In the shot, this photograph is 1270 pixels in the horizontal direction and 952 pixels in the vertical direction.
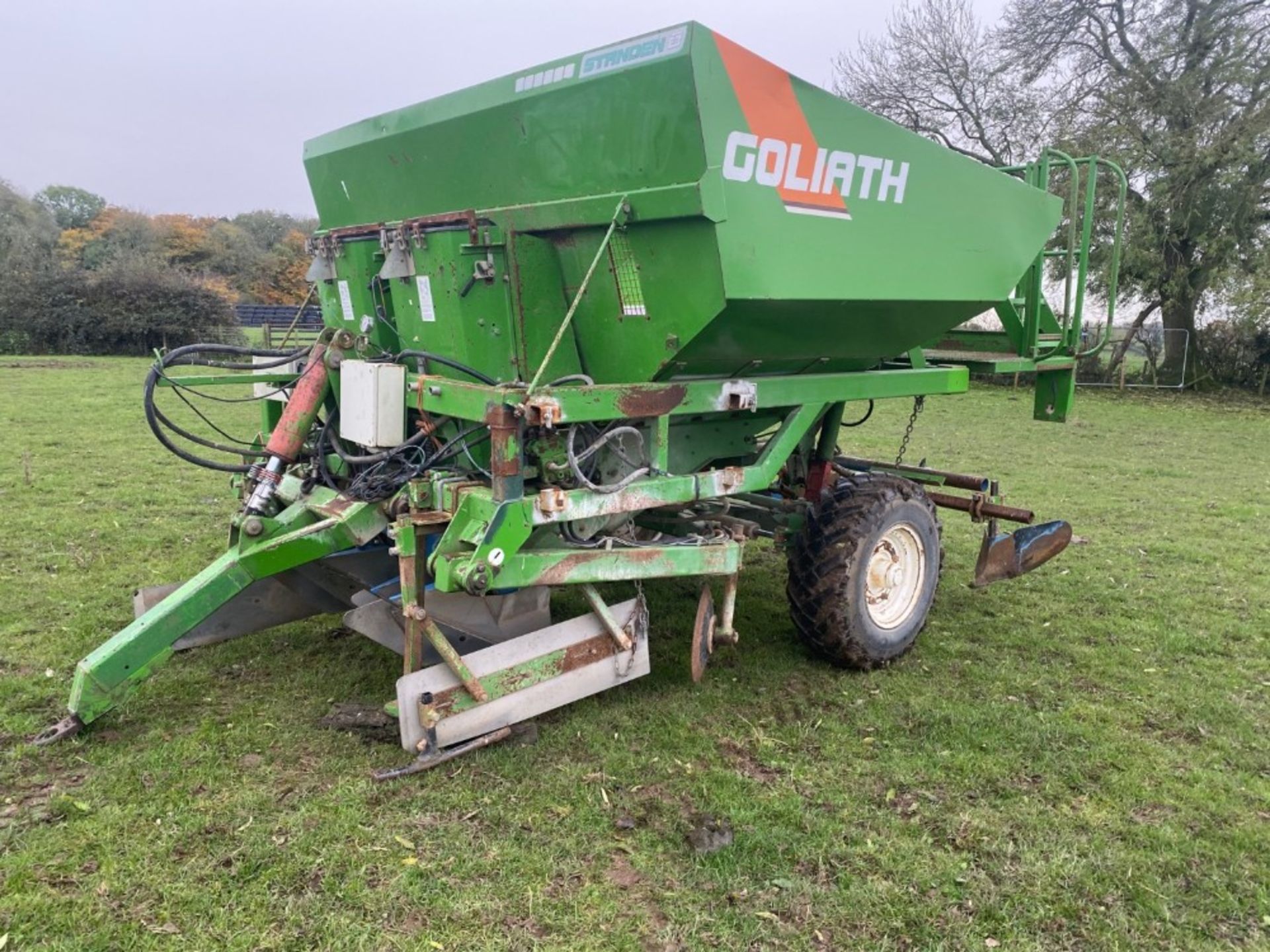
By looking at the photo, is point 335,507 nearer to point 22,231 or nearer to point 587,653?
point 587,653

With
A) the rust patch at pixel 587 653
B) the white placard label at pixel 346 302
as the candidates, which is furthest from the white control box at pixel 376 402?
the rust patch at pixel 587 653

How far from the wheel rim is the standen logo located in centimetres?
163

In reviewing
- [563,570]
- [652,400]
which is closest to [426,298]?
[652,400]

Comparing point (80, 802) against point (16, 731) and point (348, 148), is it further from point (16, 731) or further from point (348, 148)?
point (348, 148)

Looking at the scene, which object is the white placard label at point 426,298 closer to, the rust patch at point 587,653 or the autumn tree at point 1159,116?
the rust patch at point 587,653

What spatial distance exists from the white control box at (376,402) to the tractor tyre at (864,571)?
1938mm

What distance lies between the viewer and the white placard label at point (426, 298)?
155 inches

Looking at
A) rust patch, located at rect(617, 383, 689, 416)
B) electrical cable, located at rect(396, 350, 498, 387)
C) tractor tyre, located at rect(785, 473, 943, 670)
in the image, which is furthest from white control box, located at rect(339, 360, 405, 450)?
tractor tyre, located at rect(785, 473, 943, 670)

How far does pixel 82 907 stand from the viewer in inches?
101

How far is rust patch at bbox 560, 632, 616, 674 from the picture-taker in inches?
140

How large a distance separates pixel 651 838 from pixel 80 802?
73.6 inches

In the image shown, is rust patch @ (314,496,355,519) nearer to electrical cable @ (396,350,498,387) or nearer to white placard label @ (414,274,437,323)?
electrical cable @ (396,350,498,387)

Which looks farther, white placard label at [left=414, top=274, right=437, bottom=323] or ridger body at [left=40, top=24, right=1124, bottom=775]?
white placard label at [left=414, top=274, right=437, bottom=323]

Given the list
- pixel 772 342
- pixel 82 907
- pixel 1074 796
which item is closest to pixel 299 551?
pixel 82 907
